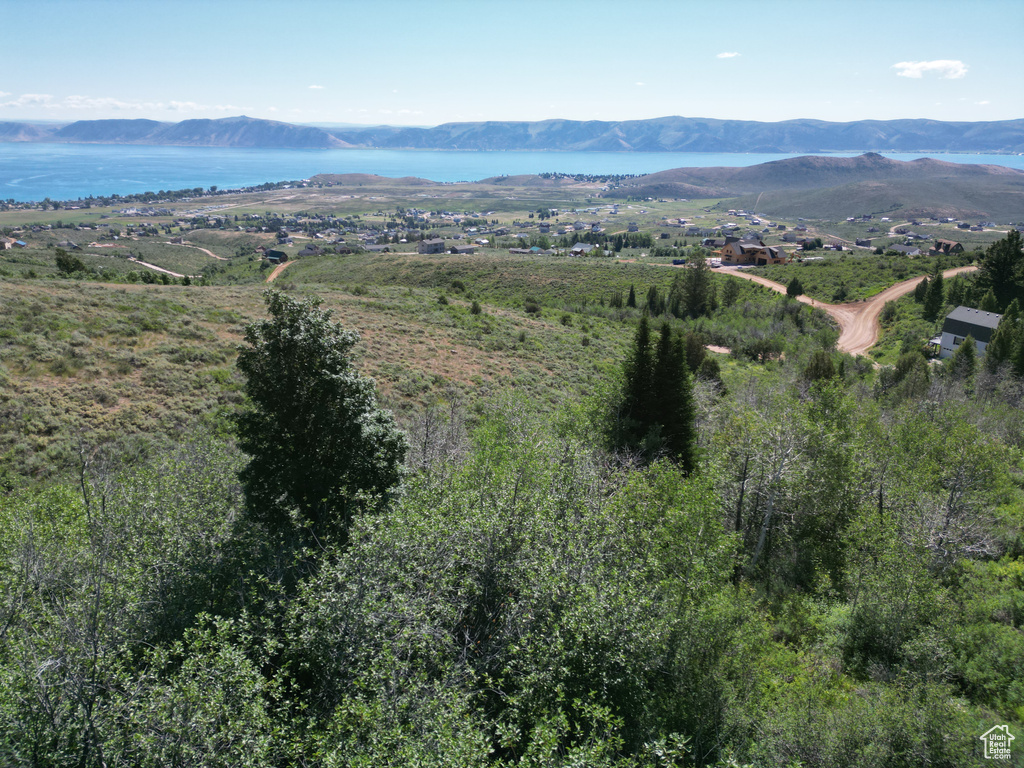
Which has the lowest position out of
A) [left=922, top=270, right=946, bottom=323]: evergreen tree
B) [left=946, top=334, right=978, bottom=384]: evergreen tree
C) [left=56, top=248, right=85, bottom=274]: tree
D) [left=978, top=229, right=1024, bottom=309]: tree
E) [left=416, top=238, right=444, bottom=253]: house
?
[left=946, top=334, right=978, bottom=384]: evergreen tree

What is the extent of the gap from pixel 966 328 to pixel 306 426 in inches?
2311

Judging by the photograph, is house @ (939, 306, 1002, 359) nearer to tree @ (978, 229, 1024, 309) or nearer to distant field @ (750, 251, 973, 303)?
tree @ (978, 229, 1024, 309)

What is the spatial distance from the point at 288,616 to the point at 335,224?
19448 cm

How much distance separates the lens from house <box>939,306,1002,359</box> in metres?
46.3

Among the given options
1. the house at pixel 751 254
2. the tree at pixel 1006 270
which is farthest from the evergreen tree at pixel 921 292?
the house at pixel 751 254

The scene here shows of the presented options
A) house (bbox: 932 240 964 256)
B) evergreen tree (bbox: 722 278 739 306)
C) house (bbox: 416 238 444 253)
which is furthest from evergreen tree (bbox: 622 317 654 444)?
house (bbox: 932 240 964 256)

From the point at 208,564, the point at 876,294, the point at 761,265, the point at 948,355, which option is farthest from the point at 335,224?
the point at 208,564

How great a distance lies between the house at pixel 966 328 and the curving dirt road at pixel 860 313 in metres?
6.76

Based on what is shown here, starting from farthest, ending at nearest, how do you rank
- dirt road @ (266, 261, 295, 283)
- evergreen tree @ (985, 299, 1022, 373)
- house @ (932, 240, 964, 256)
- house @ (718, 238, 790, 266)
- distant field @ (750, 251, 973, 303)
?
house @ (718, 238, 790, 266) → house @ (932, 240, 964, 256) → dirt road @ (266, 261, 295, 283) → distant field @ (750, 251, 973, 303) → evergreen tree @ (985, 299, 1022, 373)

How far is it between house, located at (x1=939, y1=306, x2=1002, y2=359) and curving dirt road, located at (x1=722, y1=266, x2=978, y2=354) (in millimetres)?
6756

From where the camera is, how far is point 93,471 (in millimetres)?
15570

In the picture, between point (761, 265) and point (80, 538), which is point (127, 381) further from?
point (761, 265)

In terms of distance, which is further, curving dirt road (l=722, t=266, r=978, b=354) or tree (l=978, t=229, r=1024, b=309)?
curving dirt road (l=722, t=266, r=978, b=354)

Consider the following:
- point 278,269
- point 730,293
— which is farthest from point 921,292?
point 278,269
